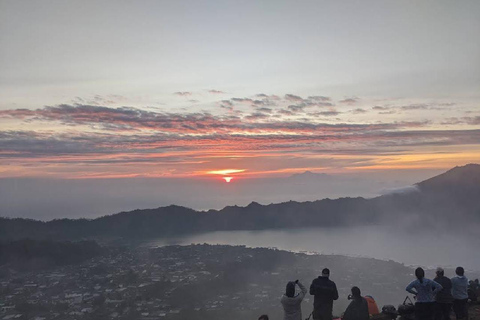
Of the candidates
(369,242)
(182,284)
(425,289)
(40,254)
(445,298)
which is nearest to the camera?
(425,289)

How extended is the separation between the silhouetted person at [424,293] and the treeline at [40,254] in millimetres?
52091

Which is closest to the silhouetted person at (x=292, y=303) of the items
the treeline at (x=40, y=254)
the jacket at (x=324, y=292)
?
the jacket at (x=324, y=292)

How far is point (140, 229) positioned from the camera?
87.5 m

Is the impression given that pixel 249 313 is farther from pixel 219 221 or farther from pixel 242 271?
pixel 219 221

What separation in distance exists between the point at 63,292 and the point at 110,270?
9.05 metres

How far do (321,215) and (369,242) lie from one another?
26.9 meters

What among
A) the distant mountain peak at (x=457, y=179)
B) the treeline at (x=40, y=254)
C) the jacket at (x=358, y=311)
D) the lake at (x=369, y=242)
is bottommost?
the lake at (x=369, y=242)

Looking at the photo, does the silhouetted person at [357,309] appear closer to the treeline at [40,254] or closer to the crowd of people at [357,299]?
the crowd of people at [357,299]

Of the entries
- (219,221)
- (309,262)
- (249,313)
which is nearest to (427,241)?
(309,262)

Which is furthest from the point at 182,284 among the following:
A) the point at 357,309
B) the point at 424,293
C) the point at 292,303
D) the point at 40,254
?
the point at 424,293

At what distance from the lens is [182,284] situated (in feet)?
121

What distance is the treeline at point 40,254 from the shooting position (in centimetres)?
4878

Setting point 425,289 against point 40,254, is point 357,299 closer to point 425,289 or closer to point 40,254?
point 425,289

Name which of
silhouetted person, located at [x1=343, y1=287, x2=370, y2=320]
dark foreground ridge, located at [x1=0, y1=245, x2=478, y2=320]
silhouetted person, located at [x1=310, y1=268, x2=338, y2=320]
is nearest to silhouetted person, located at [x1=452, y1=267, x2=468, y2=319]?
silhouetted person, located at [x1=343, y1=287, x2=370, y2=320]
